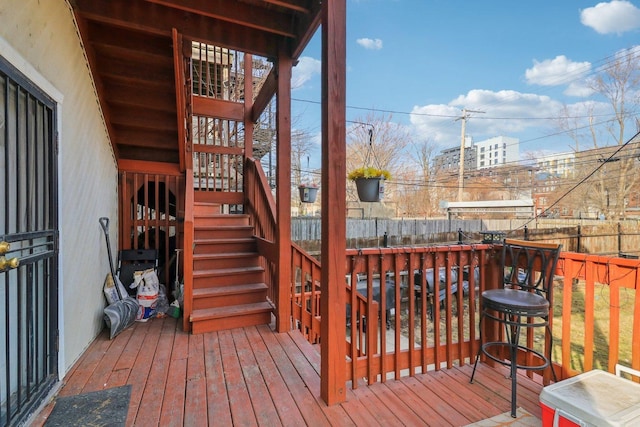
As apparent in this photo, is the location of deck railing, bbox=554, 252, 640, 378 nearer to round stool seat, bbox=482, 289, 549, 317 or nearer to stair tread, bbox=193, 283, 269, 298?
round stool seat, bbox=482, 289, 549, 317

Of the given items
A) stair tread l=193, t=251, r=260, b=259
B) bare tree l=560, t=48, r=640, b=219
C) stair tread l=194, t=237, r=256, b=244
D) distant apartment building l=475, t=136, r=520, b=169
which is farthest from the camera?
distant apartment building l=475, t=136, r=520, b=169

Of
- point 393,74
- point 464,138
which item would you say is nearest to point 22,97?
point 393,74

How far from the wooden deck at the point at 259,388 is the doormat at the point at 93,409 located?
1.9 inches

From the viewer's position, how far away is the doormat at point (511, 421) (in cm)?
167

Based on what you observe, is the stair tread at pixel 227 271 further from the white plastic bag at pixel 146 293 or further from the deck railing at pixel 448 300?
the deck railing at pixel 448 300

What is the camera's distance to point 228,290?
129 inches

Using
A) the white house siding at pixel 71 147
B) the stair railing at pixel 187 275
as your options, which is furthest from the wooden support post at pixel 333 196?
the stair railing at pixel 187 275

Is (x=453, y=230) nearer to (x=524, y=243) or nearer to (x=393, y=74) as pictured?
(x=393, y=74)

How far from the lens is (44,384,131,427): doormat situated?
1.70 m

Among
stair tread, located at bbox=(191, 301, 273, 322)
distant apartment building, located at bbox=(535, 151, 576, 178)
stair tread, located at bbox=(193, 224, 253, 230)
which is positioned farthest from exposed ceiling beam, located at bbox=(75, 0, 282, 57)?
distant apartment building, located at bbox=(535, 151, 576, 178)

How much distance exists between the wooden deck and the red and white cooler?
45 cm

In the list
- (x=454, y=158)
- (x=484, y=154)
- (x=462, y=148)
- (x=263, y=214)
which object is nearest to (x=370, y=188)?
(x=263, y=214)

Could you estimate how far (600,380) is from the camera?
1495mm

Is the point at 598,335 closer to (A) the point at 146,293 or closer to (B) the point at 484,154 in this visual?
(A) the point at 146,293
